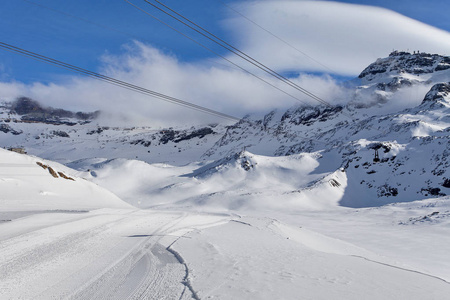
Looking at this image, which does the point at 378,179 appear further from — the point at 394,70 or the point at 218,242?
the point at 394,70

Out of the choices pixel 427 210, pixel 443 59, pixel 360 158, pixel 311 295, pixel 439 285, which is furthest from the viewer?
pixel 443 59

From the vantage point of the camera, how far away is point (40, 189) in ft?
58.0

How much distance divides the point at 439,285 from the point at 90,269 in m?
7.11

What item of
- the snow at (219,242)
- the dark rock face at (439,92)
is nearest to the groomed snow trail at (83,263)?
the snow at (219,242)

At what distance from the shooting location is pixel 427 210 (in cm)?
2675

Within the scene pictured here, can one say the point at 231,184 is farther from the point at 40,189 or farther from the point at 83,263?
the point at 83,263

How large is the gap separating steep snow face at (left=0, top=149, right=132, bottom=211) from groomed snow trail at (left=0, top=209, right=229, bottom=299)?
5.37m

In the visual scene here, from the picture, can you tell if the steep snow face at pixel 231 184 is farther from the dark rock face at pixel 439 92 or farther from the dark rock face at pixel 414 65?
the dark rock face at pixel 414 65

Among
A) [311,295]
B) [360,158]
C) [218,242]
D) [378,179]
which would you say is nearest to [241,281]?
[311,295]

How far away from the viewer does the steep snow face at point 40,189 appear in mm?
14328

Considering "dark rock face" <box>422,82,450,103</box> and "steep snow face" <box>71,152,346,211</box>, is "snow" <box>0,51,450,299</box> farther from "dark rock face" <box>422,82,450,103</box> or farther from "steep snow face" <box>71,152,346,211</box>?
"dark rock face" <box>422,82,450,103</box>

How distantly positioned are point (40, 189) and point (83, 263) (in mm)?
14434

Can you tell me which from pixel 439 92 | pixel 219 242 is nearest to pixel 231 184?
pixel 219 242

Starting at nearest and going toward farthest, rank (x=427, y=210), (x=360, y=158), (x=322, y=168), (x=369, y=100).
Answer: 1. (x=427, y=210)
2. (x=360, y=158)
3. (x=322, y=168)
4. (x=369, y=100)
